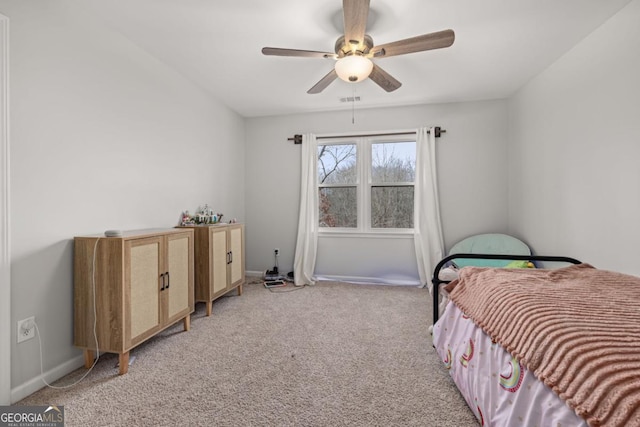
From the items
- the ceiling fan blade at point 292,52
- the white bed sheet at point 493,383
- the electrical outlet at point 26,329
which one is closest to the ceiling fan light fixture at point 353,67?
the ceiling fan blade at point 292,52

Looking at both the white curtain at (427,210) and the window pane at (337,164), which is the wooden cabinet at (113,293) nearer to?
the window pane at (337,164)

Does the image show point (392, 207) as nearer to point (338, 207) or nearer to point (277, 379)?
point (338, 207)

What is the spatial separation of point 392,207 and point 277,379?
2852 mm

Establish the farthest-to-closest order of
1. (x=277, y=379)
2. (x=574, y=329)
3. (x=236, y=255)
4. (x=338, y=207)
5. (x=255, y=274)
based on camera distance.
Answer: (x=255, y=274), (x=338, y=207), (x=236, y=255), (x=277, y=379), (x=574, y=329)

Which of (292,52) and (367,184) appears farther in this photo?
(367,184)

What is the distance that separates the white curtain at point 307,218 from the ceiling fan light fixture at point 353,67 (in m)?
1.98

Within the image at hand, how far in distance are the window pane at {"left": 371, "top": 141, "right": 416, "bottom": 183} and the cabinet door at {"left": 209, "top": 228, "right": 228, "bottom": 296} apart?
2.27 metres

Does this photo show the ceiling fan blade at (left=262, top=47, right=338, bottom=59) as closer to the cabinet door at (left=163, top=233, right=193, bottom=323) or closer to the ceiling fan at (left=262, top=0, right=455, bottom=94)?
the ceiling fan at (left=262, top=0, right=455, bottom=94)

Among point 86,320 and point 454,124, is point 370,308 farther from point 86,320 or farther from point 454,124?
point 454,124

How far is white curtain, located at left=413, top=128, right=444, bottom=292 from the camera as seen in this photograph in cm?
369

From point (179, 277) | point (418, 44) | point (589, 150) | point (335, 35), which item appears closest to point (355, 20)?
point (418, 44)

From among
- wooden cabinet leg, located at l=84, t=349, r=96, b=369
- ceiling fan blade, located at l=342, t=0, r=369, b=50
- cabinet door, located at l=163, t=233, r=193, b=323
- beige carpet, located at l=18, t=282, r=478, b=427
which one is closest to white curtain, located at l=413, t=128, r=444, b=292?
beige carpet, located at l=18, t=282, r=478, b=427

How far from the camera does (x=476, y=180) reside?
373 centimetres

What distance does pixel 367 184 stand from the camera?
4066 millimetres
